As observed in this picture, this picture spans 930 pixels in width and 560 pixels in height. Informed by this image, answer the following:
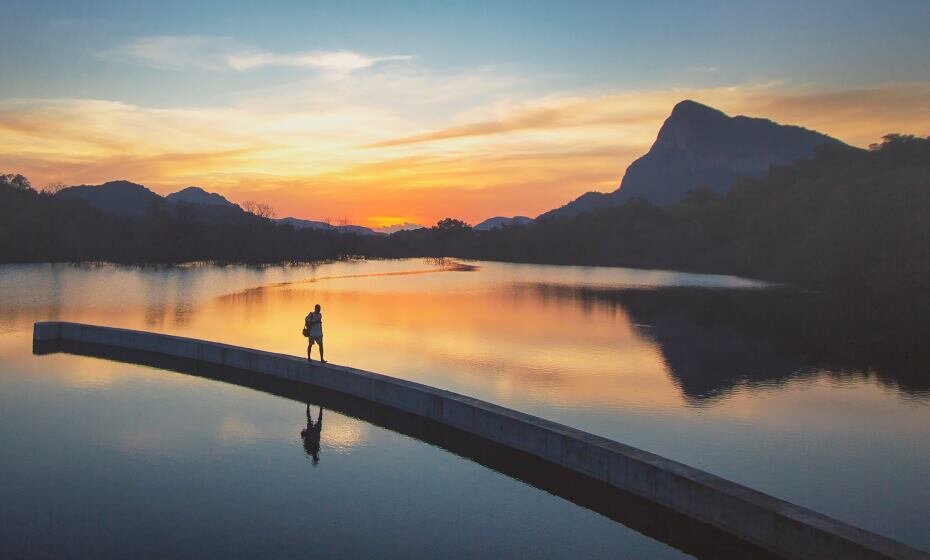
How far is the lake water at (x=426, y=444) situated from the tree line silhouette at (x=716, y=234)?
1122 inches

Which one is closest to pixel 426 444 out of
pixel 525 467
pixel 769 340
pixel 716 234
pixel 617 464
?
pixel 525 467

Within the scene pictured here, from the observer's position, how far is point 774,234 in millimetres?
96000

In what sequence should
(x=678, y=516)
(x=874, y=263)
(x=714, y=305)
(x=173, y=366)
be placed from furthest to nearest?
1. (x=874, y=263)
2. (x=714, y=305)
3. (x=173, y=366)
4. (x=678, y=516)

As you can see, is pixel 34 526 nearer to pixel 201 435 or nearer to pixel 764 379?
pixel 201 435

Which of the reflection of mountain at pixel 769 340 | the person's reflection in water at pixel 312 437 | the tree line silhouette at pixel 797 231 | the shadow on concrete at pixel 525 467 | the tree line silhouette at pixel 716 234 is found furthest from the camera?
the tree line silhouette at pixel 716 234

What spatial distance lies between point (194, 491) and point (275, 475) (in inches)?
62.3

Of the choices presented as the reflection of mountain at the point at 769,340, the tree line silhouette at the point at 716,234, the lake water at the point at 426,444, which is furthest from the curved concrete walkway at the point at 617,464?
the tree line silhouette at the point at 716,234

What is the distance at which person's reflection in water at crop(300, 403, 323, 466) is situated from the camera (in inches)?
574

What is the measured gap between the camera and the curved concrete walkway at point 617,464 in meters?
9.45

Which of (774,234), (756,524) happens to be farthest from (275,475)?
(774,234)

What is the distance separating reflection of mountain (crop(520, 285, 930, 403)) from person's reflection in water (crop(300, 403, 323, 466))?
466 inches

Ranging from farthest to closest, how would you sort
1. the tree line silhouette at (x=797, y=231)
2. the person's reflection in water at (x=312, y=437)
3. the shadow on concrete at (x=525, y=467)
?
the tree line silhouette at (x=797, y=231)
the person's reflection in water at (x=312, y=437)
the shadow on concrete at (x=525, y=467)

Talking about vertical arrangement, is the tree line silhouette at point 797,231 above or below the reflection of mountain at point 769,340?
above

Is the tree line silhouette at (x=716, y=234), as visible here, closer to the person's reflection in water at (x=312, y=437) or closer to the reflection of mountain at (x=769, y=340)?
the reflection of mountain at (x=769, y=340)
